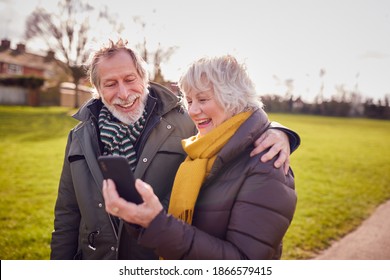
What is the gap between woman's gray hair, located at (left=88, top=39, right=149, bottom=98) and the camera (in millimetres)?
2271

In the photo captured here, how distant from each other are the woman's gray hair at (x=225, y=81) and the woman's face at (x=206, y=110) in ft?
0.11

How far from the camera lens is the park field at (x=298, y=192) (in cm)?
437

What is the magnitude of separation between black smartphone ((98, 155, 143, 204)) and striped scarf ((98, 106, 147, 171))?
2.30 feet

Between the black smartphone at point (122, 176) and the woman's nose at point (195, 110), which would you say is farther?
the woman's nose at point (195, 110)

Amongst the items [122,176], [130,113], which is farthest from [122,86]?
[122,176]

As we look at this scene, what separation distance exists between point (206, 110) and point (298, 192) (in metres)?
5.78

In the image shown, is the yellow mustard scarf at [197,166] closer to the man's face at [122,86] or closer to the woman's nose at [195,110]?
the woman's nose at [195,110]

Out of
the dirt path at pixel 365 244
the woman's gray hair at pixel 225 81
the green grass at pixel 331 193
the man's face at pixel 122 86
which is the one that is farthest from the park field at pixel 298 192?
the woman's gray hair at pixel 225 81

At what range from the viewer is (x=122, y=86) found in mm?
2268

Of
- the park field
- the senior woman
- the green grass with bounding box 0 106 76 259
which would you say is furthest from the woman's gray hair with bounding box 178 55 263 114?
the green grass with bounding box 0 106 76 259

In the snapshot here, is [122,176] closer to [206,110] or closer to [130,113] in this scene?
[206,110]

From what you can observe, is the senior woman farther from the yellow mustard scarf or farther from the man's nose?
the man's nose
